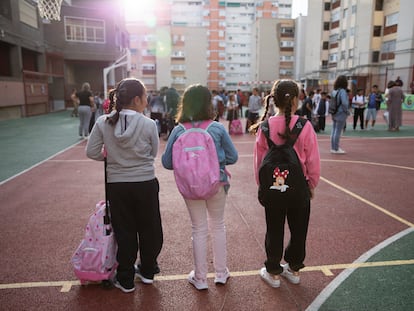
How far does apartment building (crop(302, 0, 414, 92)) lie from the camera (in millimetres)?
35438

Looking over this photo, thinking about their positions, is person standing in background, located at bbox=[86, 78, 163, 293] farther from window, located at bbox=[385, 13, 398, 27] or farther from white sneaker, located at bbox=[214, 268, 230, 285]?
window, located at bbox=[385, 13, 398, 27]

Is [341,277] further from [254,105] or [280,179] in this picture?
[254,105]

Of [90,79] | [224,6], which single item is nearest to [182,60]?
[224,6]

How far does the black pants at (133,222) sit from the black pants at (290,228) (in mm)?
1028

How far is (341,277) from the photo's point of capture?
3.48 metres

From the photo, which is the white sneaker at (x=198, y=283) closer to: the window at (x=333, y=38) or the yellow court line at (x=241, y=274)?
the yellow court line at (x=241, y=274)

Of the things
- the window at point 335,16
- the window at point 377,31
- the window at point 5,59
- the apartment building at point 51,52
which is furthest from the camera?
the window at point 335,16

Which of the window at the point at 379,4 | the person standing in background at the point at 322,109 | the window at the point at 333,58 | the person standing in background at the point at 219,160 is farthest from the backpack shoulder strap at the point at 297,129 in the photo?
the window at the point at 333,58

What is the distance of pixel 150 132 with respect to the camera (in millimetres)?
3146

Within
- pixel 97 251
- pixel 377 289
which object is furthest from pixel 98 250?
pixel 377 289

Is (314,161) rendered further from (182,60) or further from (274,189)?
(182,60)

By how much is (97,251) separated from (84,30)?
40.0 m

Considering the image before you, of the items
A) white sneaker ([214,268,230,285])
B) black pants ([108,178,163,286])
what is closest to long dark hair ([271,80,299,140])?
black pants ([108,178,163,286])

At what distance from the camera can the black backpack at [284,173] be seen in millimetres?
2955
